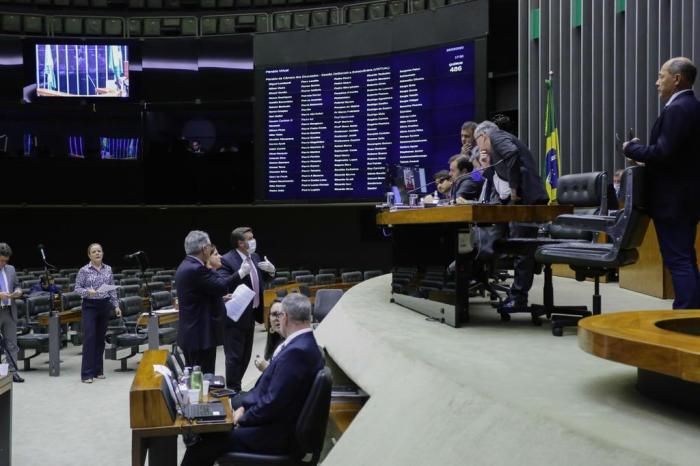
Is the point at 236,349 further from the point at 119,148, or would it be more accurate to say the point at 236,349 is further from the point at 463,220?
the point at 119,148

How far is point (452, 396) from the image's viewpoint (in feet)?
7.55

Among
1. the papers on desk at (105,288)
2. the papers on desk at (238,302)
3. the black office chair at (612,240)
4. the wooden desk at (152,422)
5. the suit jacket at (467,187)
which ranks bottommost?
the wooden desk at (152,422)

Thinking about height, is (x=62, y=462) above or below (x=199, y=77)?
below

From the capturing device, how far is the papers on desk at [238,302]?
5.74 metres

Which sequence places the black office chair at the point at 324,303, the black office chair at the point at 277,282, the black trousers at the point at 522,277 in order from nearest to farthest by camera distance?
1. the black trousers at the point at 522,277
2. the black office chair at the point at 324,303
3. the black office chair at the point at 277,282

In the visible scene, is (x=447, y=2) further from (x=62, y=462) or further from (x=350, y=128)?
(x=62, y=462)

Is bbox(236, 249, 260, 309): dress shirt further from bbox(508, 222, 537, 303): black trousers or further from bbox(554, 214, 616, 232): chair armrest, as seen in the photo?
bbox(554, 214, 616, 232): chair armrest

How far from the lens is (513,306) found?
4.18 metres

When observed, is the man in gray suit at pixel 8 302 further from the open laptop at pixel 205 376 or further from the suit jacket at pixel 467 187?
the suit jacket at pixel 467 187

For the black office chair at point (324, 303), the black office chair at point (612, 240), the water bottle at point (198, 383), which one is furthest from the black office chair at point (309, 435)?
the black office chair at point (324, 303)

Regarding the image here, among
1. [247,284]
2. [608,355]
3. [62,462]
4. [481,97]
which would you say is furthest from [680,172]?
[481,97]

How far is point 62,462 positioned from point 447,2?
11273 millimetres

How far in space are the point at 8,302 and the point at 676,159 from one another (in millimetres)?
6734

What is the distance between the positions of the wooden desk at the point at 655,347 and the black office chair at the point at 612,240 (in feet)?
2.99
